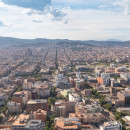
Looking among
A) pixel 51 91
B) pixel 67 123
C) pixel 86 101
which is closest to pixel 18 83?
pixel 51 91

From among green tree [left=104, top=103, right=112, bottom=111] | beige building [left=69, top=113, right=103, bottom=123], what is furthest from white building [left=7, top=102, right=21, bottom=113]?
green tree [left=104, top=103, right=112, bottom=111]

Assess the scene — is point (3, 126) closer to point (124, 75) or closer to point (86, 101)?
point (86, 101)

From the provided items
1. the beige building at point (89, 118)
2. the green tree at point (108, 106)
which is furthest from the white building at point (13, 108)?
the green tree at point (108, 106)

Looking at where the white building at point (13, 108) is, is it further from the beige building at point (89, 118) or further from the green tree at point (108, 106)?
the green tree at point (108, 106)

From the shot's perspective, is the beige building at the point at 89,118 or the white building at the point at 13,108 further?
the white building at the point at 13,108

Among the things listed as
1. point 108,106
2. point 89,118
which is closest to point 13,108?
point 89,118

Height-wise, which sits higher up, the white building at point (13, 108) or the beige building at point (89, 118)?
the beige building at point (89, 118)

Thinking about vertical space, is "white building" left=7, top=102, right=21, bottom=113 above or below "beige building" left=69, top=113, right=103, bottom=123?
below

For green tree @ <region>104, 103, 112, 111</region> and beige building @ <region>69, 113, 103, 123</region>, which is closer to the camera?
beige building @ <region>69, 113, 103, 123</region>

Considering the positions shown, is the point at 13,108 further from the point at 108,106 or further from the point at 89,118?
the point at 108,106

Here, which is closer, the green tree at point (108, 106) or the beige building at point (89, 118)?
the beige building at point (89, 118)

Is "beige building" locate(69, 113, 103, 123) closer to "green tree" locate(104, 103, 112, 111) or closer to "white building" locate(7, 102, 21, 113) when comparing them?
"green tree" locate(104, 103, 112, 111)
